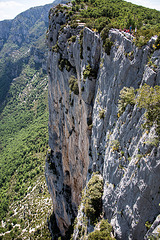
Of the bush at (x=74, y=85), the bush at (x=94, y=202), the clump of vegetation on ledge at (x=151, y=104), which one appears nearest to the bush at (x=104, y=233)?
the bush at (x=94, y=202)

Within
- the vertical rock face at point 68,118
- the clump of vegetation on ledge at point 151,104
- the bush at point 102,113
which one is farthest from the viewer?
the vertical rock face at point 68,118

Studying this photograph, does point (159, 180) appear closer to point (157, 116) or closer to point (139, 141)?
point (139, 141)

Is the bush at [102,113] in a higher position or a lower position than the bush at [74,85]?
lower

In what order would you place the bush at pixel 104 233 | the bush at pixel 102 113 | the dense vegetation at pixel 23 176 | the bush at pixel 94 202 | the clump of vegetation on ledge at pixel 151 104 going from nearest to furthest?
the clump of vegetation on ledge at pixel 151 104 < the bush at pixel 104 233 < the bush at pixel 94 202 < the bush at pixel 102 113 < the dense vegetation at pixel 23 176

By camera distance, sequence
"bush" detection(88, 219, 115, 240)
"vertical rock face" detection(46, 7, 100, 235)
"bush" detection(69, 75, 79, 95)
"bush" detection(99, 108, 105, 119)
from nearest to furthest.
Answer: "bush" detection(88, 219, 115, 240)
"bush" detection(99, 108, 105, 119)
"vertical rock face" detection(46, 7, 100, 235)
"bush" detection(69, 75, 79, 95)

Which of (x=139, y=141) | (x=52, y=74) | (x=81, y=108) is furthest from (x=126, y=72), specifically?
(x=52, y=74)

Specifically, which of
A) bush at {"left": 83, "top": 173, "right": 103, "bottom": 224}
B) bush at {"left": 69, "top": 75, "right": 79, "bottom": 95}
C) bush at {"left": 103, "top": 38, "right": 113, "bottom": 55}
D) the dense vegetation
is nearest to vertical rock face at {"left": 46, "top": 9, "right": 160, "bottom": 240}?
bush at {"left": 69, "top": 75, "right": 79, "bottom": 95}

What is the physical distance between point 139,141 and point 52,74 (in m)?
37.0

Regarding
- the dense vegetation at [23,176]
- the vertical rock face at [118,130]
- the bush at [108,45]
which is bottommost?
the dense vegetation at [23,176]

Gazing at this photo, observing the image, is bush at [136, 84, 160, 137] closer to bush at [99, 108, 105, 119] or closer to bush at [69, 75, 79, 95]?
bush at [99, 108, 105, 119]

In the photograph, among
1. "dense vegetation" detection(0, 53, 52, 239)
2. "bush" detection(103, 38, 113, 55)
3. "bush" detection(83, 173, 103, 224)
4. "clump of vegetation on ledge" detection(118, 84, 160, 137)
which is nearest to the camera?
"clump of vegetation on ledge" detection(118, 84, 160, 137)

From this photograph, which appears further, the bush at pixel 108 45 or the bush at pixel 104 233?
the bush at pixel 108 45

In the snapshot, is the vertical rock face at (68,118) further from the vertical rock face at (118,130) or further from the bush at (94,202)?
the bush at (94,202)

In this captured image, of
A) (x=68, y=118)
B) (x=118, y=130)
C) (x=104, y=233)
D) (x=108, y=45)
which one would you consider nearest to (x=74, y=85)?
(x=68, y=118)
